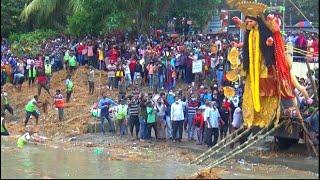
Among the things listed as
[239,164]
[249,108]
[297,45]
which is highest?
[297,45]

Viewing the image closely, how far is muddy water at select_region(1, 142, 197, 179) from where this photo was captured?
15623 millimetres

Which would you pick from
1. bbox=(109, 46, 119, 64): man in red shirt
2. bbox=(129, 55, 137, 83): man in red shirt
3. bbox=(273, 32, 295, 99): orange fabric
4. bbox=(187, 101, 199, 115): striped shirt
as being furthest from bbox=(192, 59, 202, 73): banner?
bbox=(273, 32, 295, 99): orange fabric

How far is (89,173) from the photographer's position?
1579cm

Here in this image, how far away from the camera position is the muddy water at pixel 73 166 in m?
15.6

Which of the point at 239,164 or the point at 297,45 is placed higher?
the point at 297,45

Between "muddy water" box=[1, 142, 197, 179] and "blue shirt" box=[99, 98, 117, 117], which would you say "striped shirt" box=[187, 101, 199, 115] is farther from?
"blue shirt" box=[99, 98, 117, 117]

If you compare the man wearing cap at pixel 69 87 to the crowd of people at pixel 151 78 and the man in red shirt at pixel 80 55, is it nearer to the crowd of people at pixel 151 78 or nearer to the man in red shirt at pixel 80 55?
the crowd of people at pixel 151 78

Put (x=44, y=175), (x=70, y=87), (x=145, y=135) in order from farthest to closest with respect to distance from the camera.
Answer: (x=70, y=87) → (x=145, y=135) → (x=44, y=175)

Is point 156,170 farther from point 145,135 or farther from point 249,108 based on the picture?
point 145,135

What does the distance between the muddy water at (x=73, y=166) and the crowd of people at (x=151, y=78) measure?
249 centimetres

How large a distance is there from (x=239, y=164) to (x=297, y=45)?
7645 millimetres

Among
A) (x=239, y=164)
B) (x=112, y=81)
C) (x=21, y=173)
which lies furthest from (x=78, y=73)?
(x=21, y=173)

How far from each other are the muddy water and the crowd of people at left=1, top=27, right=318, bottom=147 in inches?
98.0

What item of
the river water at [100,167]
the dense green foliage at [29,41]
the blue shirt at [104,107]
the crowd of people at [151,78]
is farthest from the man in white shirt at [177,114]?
the dense green foliage at [29,41]
